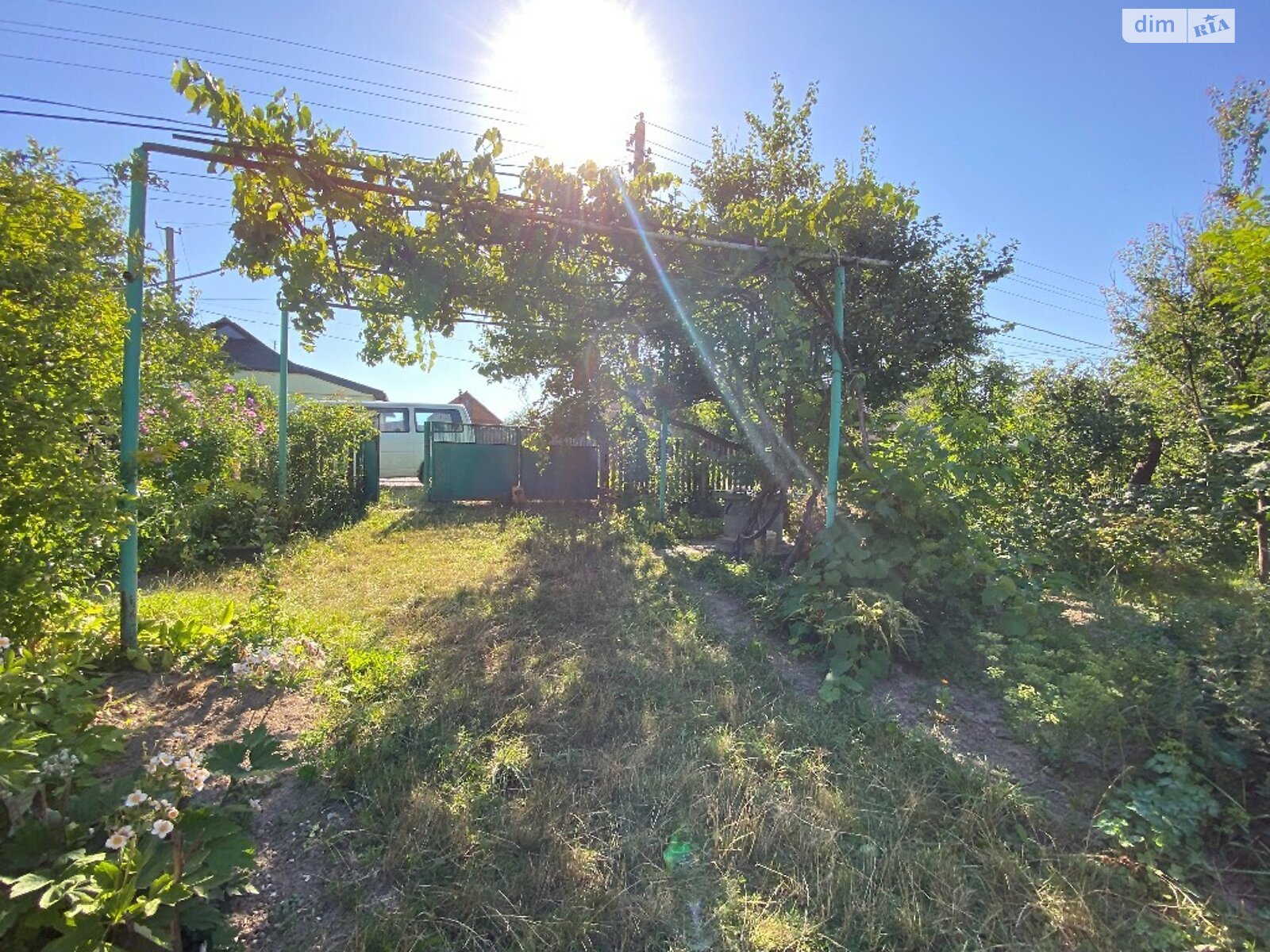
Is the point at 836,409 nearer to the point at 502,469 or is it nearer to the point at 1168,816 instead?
the point at 1168,816

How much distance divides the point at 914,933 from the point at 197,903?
66.4 inches

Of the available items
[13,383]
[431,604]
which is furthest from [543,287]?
[13,383]

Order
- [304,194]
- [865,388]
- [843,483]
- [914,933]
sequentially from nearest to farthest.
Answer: [914,933] < [304,194] < [843,483] < [865,388]

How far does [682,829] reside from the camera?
69.3 inches

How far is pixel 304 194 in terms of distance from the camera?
2859 millimetres

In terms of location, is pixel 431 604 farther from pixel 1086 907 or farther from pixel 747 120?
pixel 747 120

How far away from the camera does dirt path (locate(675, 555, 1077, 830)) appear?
207cm

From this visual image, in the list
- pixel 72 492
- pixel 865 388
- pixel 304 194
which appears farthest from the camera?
pixel 865 388

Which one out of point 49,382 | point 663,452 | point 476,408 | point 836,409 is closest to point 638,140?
point 663,452

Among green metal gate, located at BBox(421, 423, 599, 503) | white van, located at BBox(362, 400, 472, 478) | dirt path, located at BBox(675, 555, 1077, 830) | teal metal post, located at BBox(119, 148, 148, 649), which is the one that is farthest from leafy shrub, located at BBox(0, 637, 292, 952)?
white van, located at BBox(362, 400, 472, 478)

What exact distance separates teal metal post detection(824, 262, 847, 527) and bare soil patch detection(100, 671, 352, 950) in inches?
122

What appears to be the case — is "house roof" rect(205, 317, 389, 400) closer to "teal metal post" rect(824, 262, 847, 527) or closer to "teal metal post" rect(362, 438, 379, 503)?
"teal metal post" rect(362, 438, 379, 503)

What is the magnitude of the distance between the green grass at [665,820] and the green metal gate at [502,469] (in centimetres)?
556

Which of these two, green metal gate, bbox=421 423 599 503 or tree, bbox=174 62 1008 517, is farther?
green metal gate, bbox=421 423 599 503
